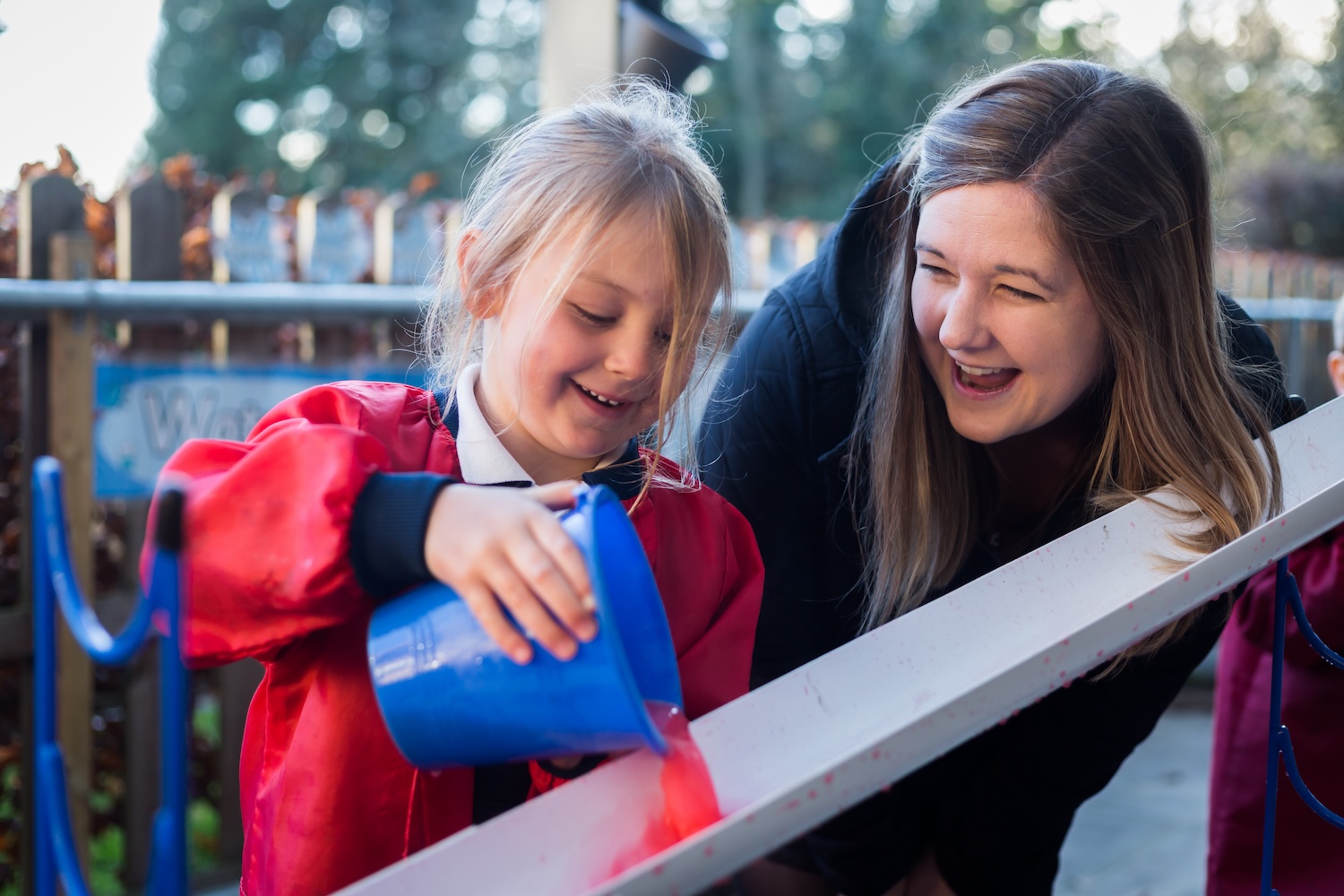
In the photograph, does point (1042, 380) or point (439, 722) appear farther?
point (1042, 380)

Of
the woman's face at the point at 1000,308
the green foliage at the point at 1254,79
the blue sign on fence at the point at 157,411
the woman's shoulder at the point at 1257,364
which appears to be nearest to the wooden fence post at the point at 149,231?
the blue sign on fence at the point at 157,411

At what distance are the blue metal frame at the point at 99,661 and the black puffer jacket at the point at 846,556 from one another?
115 cm

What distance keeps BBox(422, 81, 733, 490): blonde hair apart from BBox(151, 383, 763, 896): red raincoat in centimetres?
15

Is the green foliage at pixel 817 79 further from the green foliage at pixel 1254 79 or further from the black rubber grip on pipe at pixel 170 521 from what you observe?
the black rubber grip on pipe at pixel 170 521

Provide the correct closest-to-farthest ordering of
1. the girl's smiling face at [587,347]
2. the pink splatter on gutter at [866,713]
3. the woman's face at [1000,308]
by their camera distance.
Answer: the pink splatter on gutter at [866,713] → the girl's smiling face at [587,347] → the woman's face at [1000,308]

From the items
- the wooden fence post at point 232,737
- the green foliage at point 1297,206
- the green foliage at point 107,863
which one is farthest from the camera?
the green foliage at point 1297,206

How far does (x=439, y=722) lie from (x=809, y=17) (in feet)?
56.8

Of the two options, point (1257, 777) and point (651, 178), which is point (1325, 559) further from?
point (651, 178)

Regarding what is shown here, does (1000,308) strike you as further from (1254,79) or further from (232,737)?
(1254,79)

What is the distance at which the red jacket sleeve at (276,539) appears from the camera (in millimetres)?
1054

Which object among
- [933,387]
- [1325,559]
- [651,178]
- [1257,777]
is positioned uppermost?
[651,178]

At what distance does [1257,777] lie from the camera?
2033mm

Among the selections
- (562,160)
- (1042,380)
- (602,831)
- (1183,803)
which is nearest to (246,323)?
(562,160)

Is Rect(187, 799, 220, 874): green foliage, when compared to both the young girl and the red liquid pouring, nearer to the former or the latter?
the young girl
